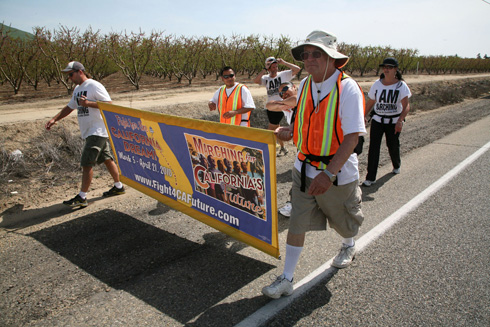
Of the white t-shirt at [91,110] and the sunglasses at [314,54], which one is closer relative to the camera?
the sunglasses at [314,54]

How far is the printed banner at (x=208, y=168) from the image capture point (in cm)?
307

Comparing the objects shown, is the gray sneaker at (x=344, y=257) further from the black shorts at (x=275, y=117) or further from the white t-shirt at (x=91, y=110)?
the black shorts at (x=275, y=117)

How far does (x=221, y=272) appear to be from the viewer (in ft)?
11.0

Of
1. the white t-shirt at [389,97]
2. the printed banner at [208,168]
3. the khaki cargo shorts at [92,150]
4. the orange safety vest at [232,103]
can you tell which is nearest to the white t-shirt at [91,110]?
the khaki cargo shorts at [92,150]

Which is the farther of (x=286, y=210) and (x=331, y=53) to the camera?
(x=286, y=210)

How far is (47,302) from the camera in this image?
9.74ft

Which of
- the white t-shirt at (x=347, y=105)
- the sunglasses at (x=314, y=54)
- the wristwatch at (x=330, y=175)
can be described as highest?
the sunglasses at (x=314, y=54)

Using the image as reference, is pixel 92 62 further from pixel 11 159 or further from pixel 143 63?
pixel 11 159

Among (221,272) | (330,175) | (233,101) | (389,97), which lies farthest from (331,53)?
(389,97)

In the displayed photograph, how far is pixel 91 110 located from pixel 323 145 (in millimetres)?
3943

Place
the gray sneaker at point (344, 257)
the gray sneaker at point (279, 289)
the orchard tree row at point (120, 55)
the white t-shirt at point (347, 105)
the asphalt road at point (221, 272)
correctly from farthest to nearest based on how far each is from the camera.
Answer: the orchard tree row at point (120, 55) → the gray sneaker at point (344, 257) → the gray sneaker at point (279, 289) → the asphalt road at point (221, 272) → the white t-shirt at point (347, 105)

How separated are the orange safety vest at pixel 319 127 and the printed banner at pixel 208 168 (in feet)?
0.90

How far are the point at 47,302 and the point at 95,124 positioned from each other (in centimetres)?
303

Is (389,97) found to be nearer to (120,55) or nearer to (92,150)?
(92,150)
